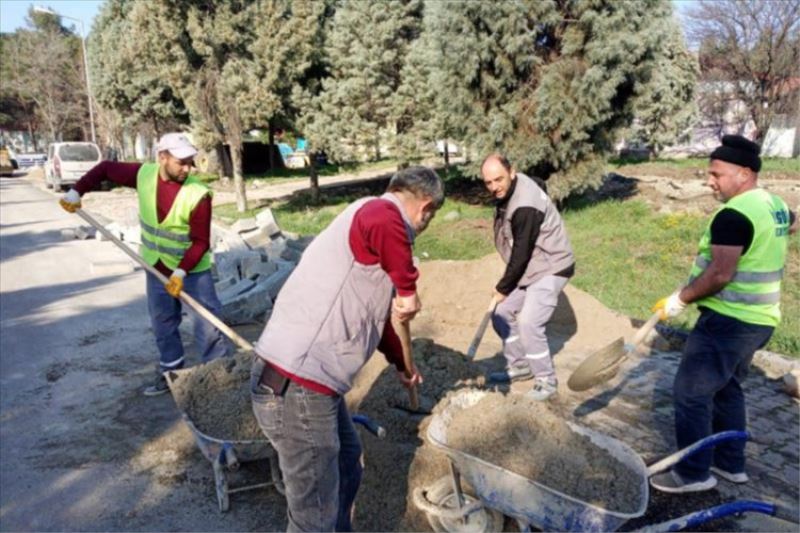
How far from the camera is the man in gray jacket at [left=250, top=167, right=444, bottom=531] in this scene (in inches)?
88.7

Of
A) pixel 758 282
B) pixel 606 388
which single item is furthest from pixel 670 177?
pixel 758 282

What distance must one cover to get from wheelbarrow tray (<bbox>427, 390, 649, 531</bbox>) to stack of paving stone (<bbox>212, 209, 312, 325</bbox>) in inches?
169

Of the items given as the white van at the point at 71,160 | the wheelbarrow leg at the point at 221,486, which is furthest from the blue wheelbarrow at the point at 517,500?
the white van at the point at 71,160

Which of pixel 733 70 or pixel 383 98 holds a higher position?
pixel 733 70

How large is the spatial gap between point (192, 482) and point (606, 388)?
127 inches

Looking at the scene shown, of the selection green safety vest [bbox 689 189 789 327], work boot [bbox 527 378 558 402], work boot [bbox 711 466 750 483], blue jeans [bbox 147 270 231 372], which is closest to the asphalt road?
blue jeans [bbox 147 270 231 372]

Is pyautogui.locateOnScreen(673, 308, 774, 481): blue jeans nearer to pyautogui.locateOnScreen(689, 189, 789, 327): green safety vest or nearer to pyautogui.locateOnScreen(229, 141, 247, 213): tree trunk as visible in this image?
pyautogui.locateOnScreen(689, 189, 789, 327): green safety vest

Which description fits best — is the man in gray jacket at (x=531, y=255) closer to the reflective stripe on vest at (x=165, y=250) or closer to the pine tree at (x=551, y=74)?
the reflective stripe on vest at (x=165, y=250)

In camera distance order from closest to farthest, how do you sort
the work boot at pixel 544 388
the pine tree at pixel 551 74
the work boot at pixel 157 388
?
the work boot at pixel 544 388, the work boot at pixel 157 388, the pine tree at pixel 551 74

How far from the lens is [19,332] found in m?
6.66

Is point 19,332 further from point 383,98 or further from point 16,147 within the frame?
point 16,147

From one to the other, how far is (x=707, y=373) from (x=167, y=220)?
3578mm

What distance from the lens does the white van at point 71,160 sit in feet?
71.0

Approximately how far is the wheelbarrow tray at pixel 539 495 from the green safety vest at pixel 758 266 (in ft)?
3.32
